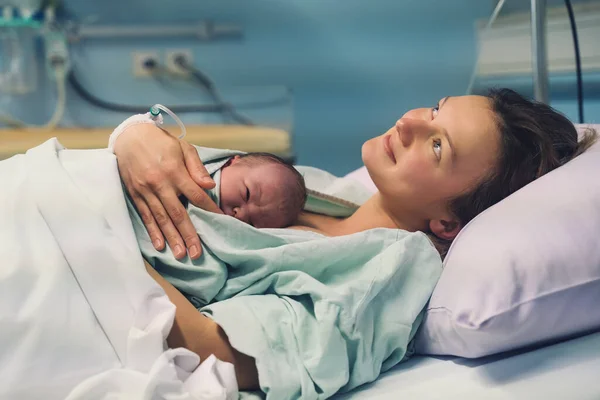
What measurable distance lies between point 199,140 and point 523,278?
127 cm

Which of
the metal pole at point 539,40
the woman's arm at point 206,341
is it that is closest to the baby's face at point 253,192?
the woman's arm at point 206,341

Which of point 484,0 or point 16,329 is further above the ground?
point 484,0

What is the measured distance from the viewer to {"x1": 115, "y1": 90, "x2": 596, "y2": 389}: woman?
95 cm

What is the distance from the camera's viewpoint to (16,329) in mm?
713

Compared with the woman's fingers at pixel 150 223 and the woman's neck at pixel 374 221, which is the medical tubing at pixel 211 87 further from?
the woman's fingers at pixel 150 223

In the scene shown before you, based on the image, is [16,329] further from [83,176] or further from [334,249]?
[334,249]

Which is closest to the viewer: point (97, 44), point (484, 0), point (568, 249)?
point (568, 249)

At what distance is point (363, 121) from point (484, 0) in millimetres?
632

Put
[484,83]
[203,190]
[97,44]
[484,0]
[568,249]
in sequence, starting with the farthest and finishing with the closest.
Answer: [97,44], [484,0], [484,83], [203,190], [568,249]

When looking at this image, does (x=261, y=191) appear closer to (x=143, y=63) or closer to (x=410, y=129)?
(x=410, y=129)

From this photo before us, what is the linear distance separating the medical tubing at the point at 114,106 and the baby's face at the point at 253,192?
4.89ft

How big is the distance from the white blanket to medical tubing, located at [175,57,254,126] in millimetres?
1665

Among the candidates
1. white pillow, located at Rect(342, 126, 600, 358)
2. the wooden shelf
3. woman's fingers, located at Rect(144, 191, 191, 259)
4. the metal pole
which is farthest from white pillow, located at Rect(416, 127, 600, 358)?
the wooden shelf

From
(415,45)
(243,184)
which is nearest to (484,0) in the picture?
(415,45)
